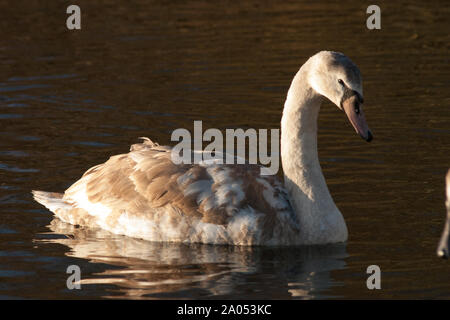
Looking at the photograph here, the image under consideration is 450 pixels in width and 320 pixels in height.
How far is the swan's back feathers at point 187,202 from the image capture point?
1046 centimetres

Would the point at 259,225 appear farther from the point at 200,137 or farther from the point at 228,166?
the point at 200,137

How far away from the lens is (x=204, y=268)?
393 inches

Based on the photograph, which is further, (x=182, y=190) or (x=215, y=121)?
(x=215, y=121)

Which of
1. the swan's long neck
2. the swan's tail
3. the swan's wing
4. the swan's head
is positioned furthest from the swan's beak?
the swan's tail

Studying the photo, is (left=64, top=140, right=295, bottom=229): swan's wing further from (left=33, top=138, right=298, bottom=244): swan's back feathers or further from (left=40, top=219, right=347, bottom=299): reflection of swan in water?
(left=40, top=219, right=347, bottom=299): reflection of swan in water

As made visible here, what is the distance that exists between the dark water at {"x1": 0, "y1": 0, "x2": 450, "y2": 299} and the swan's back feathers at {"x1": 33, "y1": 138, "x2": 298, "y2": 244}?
0.20m

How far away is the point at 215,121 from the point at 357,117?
5.70 m

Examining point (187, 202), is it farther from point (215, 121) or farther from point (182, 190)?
point (215, 121)

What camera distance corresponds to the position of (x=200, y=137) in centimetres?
1451

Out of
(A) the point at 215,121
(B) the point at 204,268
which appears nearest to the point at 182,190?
(B) the point at 204,268

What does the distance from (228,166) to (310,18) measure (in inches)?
491

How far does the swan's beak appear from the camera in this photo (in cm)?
992
